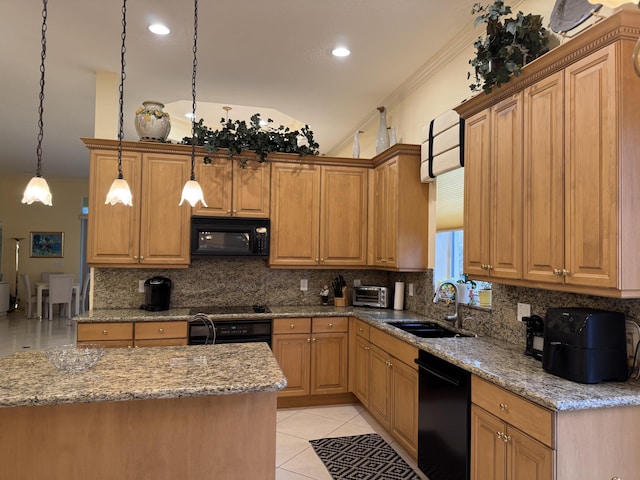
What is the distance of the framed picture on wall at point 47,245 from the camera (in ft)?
34.0

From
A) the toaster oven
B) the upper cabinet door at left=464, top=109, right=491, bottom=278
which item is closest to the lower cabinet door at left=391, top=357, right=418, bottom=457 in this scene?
the upper cabinet door at left=464, top=109, right=491, bottom=278

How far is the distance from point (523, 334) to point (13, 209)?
37.6ft

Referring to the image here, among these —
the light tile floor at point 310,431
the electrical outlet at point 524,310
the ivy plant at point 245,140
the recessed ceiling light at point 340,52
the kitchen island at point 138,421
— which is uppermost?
the recessed ceiling light at point 340,52

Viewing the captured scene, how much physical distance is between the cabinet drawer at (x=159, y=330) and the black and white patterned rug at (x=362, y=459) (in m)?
1.44

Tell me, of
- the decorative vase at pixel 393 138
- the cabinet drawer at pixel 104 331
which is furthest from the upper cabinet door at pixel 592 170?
the cabinet drawer at pixel 104 331

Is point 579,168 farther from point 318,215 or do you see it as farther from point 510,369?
point 318,215

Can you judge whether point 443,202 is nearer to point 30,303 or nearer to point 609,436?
point 609,436

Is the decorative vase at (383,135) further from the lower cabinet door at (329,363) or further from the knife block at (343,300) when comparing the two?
the lower cabinet door at (329,363)

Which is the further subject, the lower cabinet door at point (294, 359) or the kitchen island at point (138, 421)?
the lower cabinet door at point (294, 359)

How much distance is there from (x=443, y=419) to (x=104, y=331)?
9.12ft

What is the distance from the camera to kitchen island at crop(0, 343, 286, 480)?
1696 mm

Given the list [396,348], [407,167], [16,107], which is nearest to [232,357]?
[396,348]

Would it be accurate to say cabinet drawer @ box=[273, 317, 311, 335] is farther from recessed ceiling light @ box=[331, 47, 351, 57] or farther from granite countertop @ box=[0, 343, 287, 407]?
recessed ceiling light @ box=[331, 47, 351, 57]

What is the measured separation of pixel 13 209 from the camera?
33.8 feet
